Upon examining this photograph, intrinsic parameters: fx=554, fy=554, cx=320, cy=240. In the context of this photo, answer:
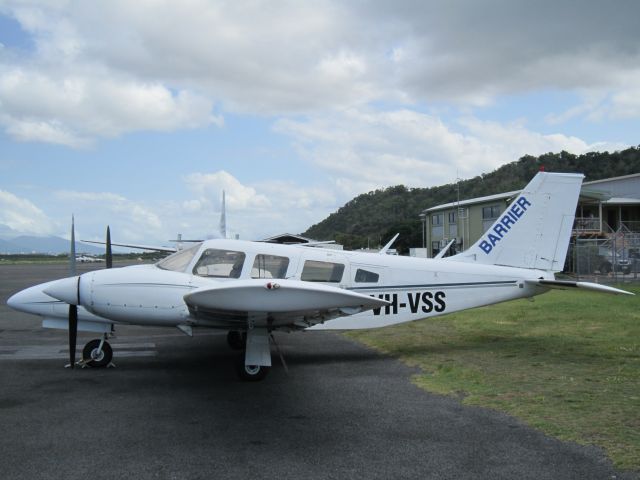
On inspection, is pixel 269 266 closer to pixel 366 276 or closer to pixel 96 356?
pixel 366 276

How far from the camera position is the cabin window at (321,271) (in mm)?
9055

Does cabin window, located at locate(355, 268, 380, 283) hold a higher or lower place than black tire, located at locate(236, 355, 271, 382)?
higher

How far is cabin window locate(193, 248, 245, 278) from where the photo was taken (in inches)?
336

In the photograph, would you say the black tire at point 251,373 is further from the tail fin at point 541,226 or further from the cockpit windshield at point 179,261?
the tail fin at point 541,226

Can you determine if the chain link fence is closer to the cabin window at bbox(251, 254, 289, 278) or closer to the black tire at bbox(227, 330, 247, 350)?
the black tire at bbox(227, 330, 247, 350)

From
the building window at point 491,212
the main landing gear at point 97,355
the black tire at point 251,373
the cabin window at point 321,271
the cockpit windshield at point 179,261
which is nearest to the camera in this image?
the black tire at point 251,373

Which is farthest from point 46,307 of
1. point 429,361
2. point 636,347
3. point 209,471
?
point 636,347

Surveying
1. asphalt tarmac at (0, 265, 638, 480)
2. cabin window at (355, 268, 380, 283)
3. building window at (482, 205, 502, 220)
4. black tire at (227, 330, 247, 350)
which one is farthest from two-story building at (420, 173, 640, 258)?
asphalt tarmac at (0, 265, 638, 480)

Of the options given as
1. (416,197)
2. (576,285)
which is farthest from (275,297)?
(416,197)

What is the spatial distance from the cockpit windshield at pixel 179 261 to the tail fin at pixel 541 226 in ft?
17.3

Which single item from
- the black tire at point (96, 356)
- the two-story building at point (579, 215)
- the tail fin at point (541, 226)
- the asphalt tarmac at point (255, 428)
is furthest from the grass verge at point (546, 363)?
the two-story building at point (579, 215)

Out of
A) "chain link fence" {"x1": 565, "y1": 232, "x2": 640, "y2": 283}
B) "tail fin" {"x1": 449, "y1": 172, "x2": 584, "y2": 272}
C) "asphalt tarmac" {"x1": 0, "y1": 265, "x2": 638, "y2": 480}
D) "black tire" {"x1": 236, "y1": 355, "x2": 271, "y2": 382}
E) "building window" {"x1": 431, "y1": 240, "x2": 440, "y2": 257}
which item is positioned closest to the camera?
"asphalt tarmac" {"x1": 0, "y1": 265, "x2": 638, "y2": 480}

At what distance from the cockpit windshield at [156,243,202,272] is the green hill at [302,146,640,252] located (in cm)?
6087

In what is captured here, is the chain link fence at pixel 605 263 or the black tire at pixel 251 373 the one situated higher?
the chain link fence at pixel 605 263
